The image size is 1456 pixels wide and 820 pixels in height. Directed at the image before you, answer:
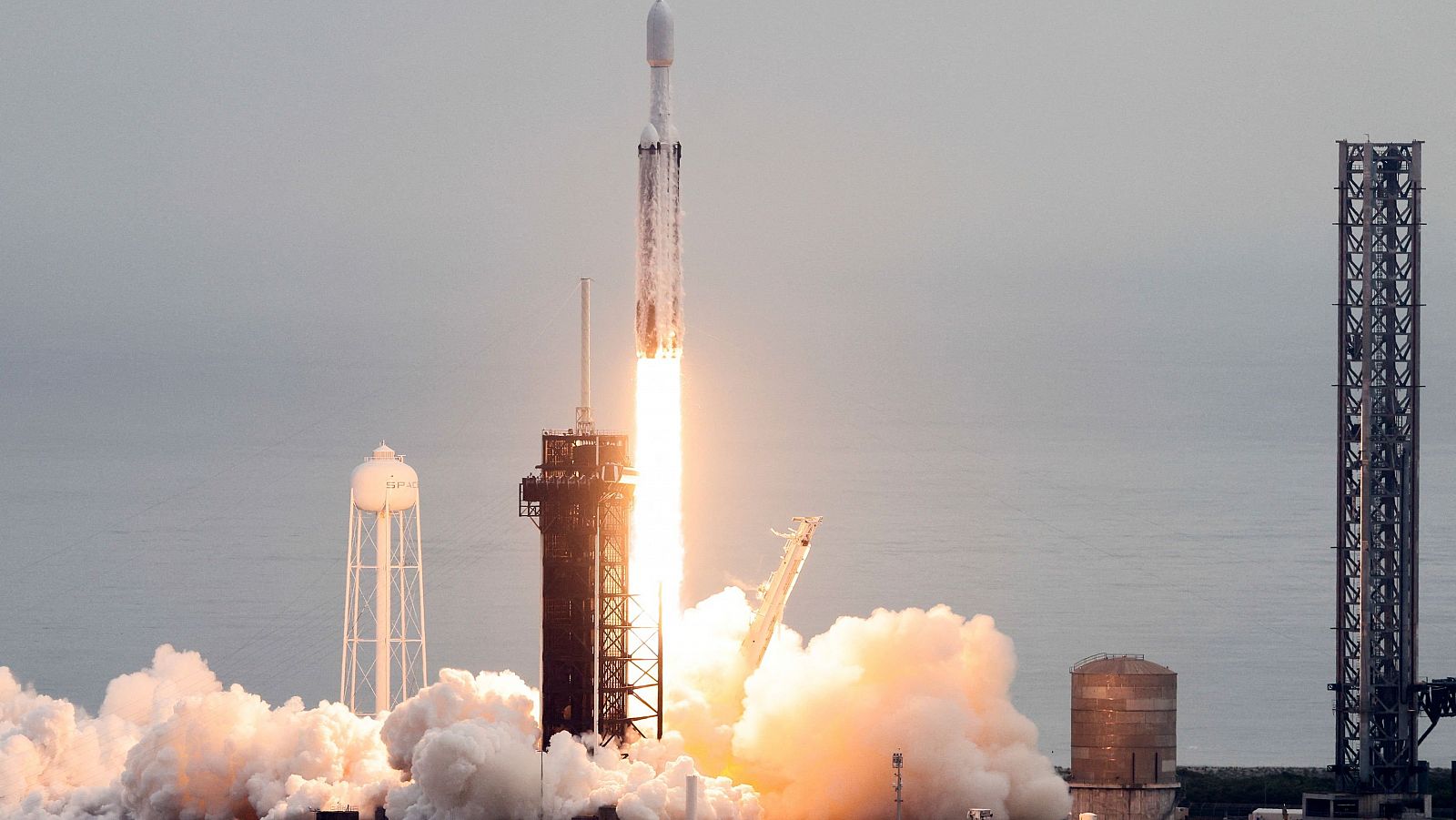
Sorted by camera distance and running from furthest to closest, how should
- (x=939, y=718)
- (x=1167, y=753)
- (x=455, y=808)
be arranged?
(x=1167, y=753) → (x=939, y=718) → (x=455, y=808)

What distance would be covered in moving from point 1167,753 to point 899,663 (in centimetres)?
1044

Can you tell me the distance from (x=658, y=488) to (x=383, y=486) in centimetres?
1016

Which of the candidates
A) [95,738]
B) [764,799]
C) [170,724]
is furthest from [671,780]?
[95,738]

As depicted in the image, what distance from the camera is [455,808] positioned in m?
72.6

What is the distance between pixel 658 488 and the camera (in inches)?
3187

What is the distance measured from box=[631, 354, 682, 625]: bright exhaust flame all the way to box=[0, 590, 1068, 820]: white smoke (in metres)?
2.32

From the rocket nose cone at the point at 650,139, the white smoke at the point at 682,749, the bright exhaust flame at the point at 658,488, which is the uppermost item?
the rocket nose cone at the point at 650,139

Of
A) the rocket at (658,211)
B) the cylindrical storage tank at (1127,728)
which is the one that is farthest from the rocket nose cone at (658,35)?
the cylindrical storage tank at (1127,728)

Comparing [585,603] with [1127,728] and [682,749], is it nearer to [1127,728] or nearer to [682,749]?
[682,749]

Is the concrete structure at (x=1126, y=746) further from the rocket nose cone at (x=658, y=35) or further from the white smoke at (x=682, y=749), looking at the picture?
the rocket nose cone at (x=658, y=35)

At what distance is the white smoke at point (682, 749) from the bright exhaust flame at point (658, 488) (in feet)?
7.60

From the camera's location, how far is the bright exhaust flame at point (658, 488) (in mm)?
79188

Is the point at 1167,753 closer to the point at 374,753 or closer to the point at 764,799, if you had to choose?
the point at 764,799

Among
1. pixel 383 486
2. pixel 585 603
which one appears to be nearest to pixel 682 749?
pixel 585 603
